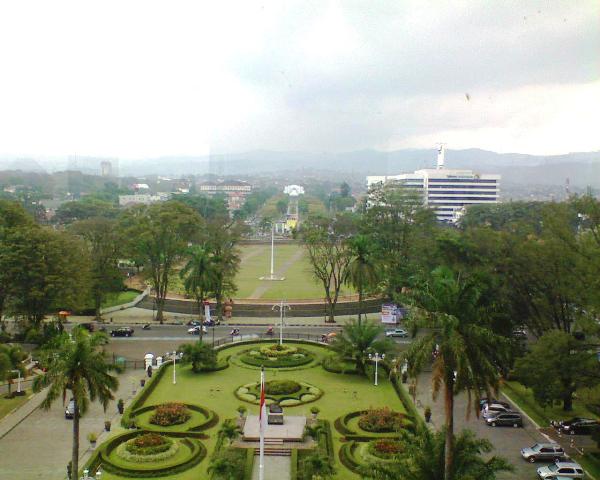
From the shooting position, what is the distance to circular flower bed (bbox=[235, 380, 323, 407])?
30.7 meters

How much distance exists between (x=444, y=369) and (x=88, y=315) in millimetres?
43511

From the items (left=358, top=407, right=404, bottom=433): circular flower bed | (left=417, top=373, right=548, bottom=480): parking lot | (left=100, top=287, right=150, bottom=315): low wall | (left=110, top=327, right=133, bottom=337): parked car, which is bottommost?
(left=100, top=287, right=150, bottom=315): low wall

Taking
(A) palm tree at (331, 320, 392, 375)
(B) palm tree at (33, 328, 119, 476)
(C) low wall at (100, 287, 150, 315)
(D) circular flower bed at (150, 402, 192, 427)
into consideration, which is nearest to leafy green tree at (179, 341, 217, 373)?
(D) circular flower bed at (150, 402, 192, 427)

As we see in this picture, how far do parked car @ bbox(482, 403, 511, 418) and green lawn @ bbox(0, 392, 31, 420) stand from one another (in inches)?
948

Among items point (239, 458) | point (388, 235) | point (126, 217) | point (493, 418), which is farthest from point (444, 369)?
point (126, 217)

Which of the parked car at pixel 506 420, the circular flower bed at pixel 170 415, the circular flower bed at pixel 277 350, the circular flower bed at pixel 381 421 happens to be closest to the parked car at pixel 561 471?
the parked car at pixel 506 420

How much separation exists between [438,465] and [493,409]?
13.3m

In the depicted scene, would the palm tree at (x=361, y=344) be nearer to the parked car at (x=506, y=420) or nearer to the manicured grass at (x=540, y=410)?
the manicured grass at (x=540, y=410)

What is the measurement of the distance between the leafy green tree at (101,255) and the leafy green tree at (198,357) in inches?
661

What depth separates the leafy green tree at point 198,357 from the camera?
35188mm

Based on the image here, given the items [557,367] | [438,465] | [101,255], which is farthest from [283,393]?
[101,255]

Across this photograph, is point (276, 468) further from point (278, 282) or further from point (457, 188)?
point (457, 188)

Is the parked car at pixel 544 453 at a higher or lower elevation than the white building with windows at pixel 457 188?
lower

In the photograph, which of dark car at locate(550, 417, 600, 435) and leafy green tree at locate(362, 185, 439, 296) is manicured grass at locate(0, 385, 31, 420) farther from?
leafy green tree at locate(362, 185, 439, 296)
